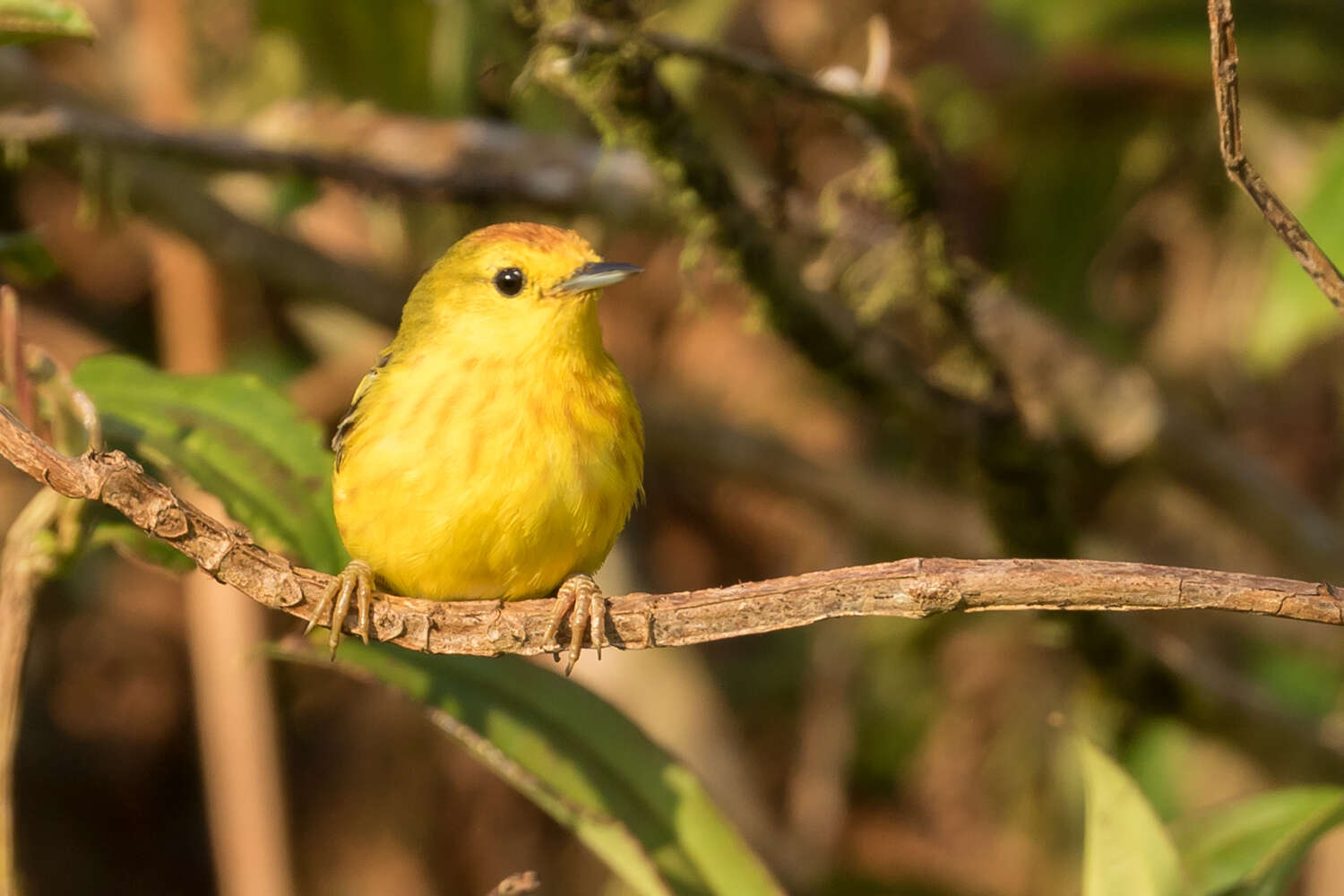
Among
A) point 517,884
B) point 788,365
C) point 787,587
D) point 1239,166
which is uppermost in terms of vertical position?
point 788,365

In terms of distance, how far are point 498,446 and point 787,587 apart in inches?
30.9

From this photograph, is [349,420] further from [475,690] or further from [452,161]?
[452,161]

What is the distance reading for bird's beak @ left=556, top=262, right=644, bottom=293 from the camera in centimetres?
230

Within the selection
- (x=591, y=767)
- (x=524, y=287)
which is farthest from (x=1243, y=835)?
(x=524, y=287)

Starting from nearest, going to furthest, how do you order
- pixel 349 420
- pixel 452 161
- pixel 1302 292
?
pixel 349 420 < pixel 1302 292 < pixel 452 161

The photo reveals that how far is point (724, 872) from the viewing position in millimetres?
2420

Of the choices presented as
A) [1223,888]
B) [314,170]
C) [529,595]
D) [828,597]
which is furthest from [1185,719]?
[314,170]

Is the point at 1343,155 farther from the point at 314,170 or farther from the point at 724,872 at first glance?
the point at 314,170

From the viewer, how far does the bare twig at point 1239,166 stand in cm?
148

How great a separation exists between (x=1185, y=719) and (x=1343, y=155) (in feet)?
4.76

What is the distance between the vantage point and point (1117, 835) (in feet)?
6.93

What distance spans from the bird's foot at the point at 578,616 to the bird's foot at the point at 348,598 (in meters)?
0.26

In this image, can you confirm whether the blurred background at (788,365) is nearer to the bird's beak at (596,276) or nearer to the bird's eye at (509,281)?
the bird's beak at (596,276)

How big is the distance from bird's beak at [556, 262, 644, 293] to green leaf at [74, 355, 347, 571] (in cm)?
50
